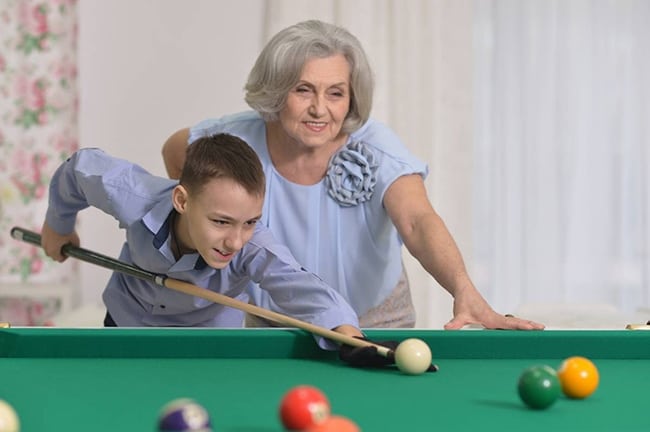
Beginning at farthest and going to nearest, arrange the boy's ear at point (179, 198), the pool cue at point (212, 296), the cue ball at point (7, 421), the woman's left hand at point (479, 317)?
the boy's ear at point (179, 198) → the woman's left hand at point (479, 317) → the pool cue at point (212, 296) → the cue ball at point (7, 421)

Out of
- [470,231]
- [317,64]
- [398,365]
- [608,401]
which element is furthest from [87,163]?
[470,231]

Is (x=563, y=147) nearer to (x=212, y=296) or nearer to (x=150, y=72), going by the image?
(x=150, y=72)

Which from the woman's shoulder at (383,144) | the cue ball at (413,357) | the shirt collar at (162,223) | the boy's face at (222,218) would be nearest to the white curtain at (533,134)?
the woman's shoulder at (383,144)

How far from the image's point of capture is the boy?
84.1 inches

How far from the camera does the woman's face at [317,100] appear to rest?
8.49 feet

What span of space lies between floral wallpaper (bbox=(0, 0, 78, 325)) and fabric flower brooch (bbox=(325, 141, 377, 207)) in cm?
229

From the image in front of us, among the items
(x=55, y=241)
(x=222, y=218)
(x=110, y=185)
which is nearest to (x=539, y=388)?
(x=222, y=218)

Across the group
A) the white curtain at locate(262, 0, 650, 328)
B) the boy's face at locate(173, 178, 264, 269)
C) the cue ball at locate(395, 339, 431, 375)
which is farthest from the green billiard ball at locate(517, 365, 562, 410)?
the white curtain at locate(262, 0, 650, 328)

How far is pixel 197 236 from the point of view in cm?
219

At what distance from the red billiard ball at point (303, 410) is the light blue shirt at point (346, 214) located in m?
1.45

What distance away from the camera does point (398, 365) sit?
1.73 m

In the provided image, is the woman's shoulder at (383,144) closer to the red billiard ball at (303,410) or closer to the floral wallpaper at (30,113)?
the red billiard ball at (303,410)

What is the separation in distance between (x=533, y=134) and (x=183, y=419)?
4.04 metres

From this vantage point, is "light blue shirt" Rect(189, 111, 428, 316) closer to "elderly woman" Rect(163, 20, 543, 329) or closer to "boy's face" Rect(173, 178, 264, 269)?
"elderly woman" Rect(163, 20, 543, 329)
